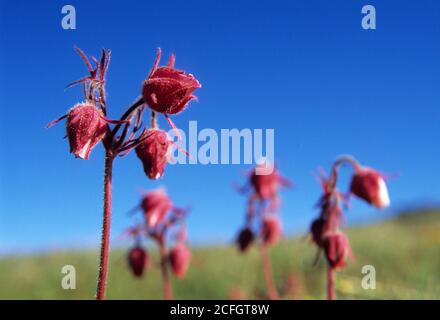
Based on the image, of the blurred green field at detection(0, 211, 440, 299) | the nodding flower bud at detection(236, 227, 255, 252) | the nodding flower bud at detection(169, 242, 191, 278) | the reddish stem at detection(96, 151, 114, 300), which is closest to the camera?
the reddish stem at detection(96, 151, 114, 300)

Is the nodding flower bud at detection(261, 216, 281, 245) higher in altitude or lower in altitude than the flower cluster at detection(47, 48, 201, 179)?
lower

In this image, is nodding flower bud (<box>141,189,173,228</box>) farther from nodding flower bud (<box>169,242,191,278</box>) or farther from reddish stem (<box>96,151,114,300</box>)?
reddish stem (<box>96,151,114,300</box>)

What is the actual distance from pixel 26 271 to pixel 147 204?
6.78m

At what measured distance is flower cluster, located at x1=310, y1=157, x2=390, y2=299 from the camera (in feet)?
9.13

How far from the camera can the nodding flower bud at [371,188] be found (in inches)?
109

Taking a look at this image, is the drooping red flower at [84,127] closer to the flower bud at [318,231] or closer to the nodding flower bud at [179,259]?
the flower bud at [318,231]

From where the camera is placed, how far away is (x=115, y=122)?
6.65 feet

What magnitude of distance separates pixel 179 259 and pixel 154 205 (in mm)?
504

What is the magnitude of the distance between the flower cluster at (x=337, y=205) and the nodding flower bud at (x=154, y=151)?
98 centimetres

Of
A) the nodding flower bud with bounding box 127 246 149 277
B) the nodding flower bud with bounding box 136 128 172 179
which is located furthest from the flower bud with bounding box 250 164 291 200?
the nodding flower bud with bounding box 136 128 172 179

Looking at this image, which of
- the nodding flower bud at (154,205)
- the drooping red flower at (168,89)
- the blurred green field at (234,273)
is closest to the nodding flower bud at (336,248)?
the nodding flower bud at (154,205)
